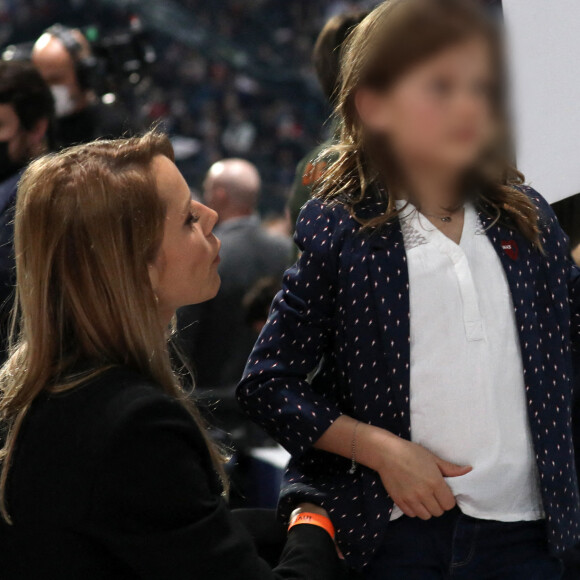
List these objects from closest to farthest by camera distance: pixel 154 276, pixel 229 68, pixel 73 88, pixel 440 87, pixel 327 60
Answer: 1. pixel 440 87
2. pixel 154 276
3. pixel 327 60
4. pixel 73 88
5. pixel 229 68

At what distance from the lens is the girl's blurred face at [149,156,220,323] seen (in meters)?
1.23

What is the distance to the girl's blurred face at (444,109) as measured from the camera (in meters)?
1.01

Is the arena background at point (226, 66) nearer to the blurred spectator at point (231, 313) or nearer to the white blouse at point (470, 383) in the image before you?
the blurred spectator at point (231, 313)

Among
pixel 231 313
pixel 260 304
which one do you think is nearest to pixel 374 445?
pixel 260 304

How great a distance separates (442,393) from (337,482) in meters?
0.18

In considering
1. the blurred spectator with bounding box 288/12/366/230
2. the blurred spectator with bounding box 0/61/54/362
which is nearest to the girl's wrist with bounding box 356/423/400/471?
the blurred spectator with bounding box 288/12/366/230

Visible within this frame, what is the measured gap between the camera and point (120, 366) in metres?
1.14

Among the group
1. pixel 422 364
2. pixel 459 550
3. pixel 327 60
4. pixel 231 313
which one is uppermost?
pixel 327 60

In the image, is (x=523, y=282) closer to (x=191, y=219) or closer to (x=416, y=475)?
(x=416, y=475)

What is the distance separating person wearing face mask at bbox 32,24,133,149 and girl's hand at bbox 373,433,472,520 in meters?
1.95

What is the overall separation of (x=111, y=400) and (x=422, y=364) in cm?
38

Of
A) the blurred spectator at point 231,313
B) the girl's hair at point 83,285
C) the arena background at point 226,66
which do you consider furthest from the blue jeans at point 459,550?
the arena background at point 226,66

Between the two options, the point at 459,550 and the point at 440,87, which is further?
the point at 459,550

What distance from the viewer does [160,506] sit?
3.47 ft
